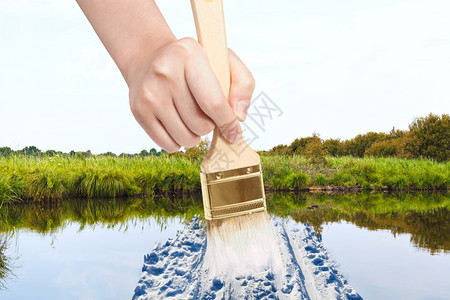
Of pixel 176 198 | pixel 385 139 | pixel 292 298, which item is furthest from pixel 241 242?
pixel 385 139

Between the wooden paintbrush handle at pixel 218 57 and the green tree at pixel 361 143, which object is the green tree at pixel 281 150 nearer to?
the green tree at pixel 361 143

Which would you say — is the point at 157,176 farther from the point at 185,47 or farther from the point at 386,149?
the point at 386,149

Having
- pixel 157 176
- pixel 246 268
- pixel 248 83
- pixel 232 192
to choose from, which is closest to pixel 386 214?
pixel 157 176

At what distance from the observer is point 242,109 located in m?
1.42

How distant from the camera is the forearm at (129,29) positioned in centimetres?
133

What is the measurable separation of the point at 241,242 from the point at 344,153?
10483 millimetres

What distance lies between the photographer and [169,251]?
325 centimetres

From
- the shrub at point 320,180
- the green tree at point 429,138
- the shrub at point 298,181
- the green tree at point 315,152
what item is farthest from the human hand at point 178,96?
the green tree at point 429,138

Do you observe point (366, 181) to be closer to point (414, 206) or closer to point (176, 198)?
point (414, 206)

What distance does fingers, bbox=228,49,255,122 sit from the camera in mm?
1410

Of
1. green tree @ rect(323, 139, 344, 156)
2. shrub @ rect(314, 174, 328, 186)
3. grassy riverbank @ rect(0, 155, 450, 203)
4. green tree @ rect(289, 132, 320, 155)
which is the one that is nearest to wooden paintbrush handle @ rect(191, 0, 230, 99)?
grassy riverbank @ rect(0, 155, 450, 203)

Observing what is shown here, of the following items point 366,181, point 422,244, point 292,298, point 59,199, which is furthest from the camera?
point 366,181

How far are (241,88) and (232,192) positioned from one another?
367 millimetres

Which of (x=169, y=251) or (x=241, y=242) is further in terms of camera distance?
(x=169, y=251)
